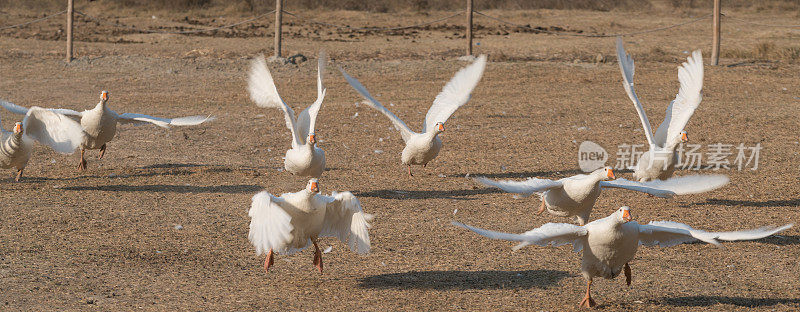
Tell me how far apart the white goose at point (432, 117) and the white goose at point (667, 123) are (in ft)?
6.48

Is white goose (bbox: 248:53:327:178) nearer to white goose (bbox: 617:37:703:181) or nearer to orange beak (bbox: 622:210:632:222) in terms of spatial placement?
white goose (bbox: 617:37:703:181)

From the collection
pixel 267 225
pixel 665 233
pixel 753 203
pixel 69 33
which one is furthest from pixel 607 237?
pixel 69 33

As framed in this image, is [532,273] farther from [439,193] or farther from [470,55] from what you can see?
[470,55]

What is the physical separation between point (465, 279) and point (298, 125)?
3578mm

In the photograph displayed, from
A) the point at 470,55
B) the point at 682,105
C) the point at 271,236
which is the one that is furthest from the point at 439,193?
the point at 470,55

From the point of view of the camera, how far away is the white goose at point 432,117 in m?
9.69

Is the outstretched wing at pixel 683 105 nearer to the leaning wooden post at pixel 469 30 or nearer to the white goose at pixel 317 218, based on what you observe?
the white goose at pixel 317 218

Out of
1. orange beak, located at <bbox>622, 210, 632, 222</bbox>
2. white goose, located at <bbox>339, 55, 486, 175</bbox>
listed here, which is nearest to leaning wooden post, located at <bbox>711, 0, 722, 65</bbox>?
white goose, located at <bbox>339, 55, 486, 175</bbox>

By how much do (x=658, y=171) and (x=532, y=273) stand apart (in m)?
2.82

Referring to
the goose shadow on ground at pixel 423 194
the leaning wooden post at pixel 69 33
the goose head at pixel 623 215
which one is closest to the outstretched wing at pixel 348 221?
the goose head at pixel 623 215

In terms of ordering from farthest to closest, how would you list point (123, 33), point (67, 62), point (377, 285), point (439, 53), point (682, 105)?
1. point (123, 33)
2. point (439, 53)
3. point (67, 62)
4. point (682, 105)
5. point (377, 285)

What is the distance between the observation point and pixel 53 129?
30.2 ft

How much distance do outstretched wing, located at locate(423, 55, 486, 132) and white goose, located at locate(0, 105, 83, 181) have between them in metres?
3.77

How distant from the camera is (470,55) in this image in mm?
18016
